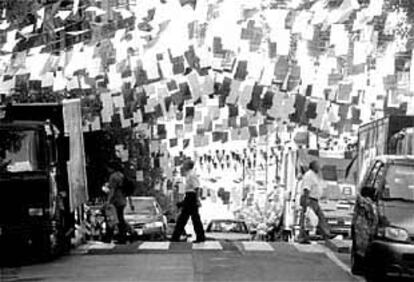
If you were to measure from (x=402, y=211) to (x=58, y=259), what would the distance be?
7036 mm

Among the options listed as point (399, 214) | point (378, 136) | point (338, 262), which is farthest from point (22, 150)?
point (378, 136)

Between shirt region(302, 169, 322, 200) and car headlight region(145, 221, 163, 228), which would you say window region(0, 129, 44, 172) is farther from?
car headlight region(145, 221, 163, 228)

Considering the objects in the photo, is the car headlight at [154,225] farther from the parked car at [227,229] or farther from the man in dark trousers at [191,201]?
the man in dark trousers at [191,201]

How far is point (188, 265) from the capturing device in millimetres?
16656

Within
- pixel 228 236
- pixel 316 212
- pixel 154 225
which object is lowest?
pixel 228 236

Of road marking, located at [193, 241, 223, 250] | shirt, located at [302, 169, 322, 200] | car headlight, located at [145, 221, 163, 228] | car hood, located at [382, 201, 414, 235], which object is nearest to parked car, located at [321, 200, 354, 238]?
car headlight, located at [145, 221, 163, 228]

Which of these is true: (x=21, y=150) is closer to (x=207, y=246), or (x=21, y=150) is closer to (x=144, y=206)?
(x=207, y=246)

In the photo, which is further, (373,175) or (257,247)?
(257,247)

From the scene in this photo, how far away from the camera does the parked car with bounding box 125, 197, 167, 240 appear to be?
28.8 m

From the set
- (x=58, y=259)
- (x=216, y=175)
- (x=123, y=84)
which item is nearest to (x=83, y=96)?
(x=123, y=84)

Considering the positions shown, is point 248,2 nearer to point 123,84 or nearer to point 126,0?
point 126,0

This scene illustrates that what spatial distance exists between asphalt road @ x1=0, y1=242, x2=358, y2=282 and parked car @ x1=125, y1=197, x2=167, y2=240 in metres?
7.97

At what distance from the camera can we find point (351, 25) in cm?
2222

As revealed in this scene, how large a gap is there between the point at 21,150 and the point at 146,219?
1200 centimetres
